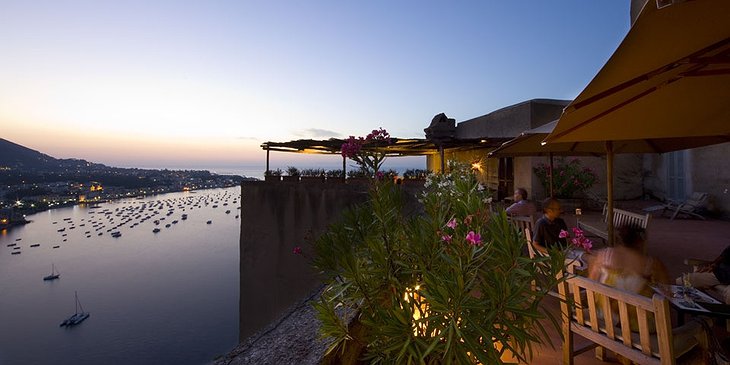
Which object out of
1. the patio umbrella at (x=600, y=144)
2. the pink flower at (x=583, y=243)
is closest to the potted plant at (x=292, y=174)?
the patio umbrella at (x=600, y=144)

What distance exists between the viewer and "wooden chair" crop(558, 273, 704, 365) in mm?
1721

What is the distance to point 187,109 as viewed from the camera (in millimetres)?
34812

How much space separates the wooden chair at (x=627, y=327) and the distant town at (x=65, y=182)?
109 m

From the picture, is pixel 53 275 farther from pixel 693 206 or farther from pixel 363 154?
pixel 693 206

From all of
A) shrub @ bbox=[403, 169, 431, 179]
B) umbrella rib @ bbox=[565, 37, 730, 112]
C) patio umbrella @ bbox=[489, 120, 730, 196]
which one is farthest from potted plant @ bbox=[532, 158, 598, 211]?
umbrella rib @ bbox=[565, 37, 730, 112]

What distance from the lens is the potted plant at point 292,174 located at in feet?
31.6

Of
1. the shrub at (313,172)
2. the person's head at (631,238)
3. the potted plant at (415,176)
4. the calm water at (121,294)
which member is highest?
the shrub at (313,172)

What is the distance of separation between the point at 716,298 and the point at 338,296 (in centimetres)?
285

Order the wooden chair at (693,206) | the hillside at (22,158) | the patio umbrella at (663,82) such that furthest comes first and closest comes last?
1. the hillside at (22,158)
2. the wooden chair at (693,206)
3. the patio umbrella at (663,82)

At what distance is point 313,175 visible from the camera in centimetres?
973

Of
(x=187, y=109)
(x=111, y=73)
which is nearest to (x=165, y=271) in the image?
(x=187, y=109)

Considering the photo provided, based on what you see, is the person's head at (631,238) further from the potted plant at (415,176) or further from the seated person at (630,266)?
the potted plant at (415,176)

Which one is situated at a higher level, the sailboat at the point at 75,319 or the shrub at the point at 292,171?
the shrub at the point at 292,171

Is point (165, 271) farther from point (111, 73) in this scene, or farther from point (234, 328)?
point (111, 73)
